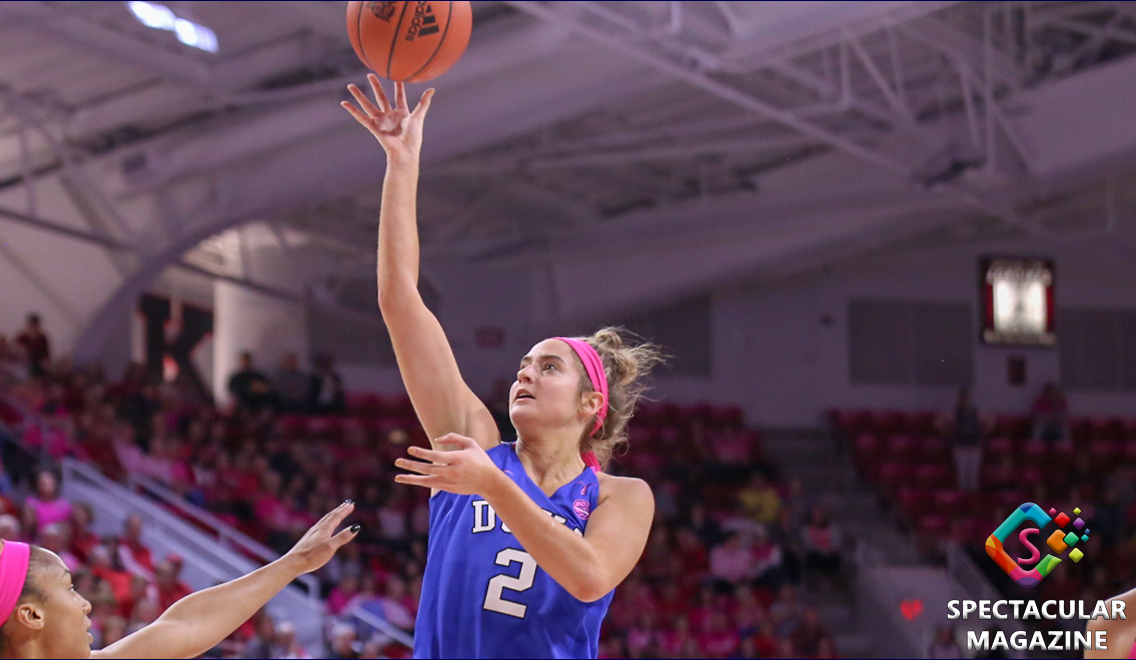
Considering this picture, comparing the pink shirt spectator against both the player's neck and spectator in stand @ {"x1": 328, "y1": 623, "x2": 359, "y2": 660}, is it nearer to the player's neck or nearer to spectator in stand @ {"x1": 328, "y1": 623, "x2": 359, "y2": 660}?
spectator in stand @ {"x1": 328, "y1": 623, "x2": 359, "y2": 660}

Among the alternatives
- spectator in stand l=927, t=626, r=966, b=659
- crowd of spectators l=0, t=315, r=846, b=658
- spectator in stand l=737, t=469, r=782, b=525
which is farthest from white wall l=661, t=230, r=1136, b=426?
spectator in stand l=927, t=626, r=966, b=659

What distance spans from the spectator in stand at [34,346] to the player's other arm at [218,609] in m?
10.9

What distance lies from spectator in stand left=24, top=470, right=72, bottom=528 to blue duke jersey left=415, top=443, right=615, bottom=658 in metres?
7.61

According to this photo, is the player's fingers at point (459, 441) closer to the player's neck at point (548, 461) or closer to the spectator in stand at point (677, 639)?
the player's neck at point (548, 461)

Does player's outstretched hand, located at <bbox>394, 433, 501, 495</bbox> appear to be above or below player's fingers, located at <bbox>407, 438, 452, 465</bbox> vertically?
below

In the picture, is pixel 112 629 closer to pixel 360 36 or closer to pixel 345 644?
pixel 345 644

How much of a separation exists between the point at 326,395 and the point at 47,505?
238 inches

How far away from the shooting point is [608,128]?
47.0ft

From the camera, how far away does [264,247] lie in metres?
16.9

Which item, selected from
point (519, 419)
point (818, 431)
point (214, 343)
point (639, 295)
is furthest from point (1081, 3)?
point (214, 343)

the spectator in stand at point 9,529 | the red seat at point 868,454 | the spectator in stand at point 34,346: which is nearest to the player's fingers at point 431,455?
the spectator in stand at point 9,529

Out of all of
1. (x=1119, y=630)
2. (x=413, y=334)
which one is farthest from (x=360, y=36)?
(x=1119, y=630)

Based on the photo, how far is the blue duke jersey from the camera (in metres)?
2.51

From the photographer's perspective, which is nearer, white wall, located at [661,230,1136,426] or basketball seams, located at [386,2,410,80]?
basketball seams, located at [386,2,410,80]
